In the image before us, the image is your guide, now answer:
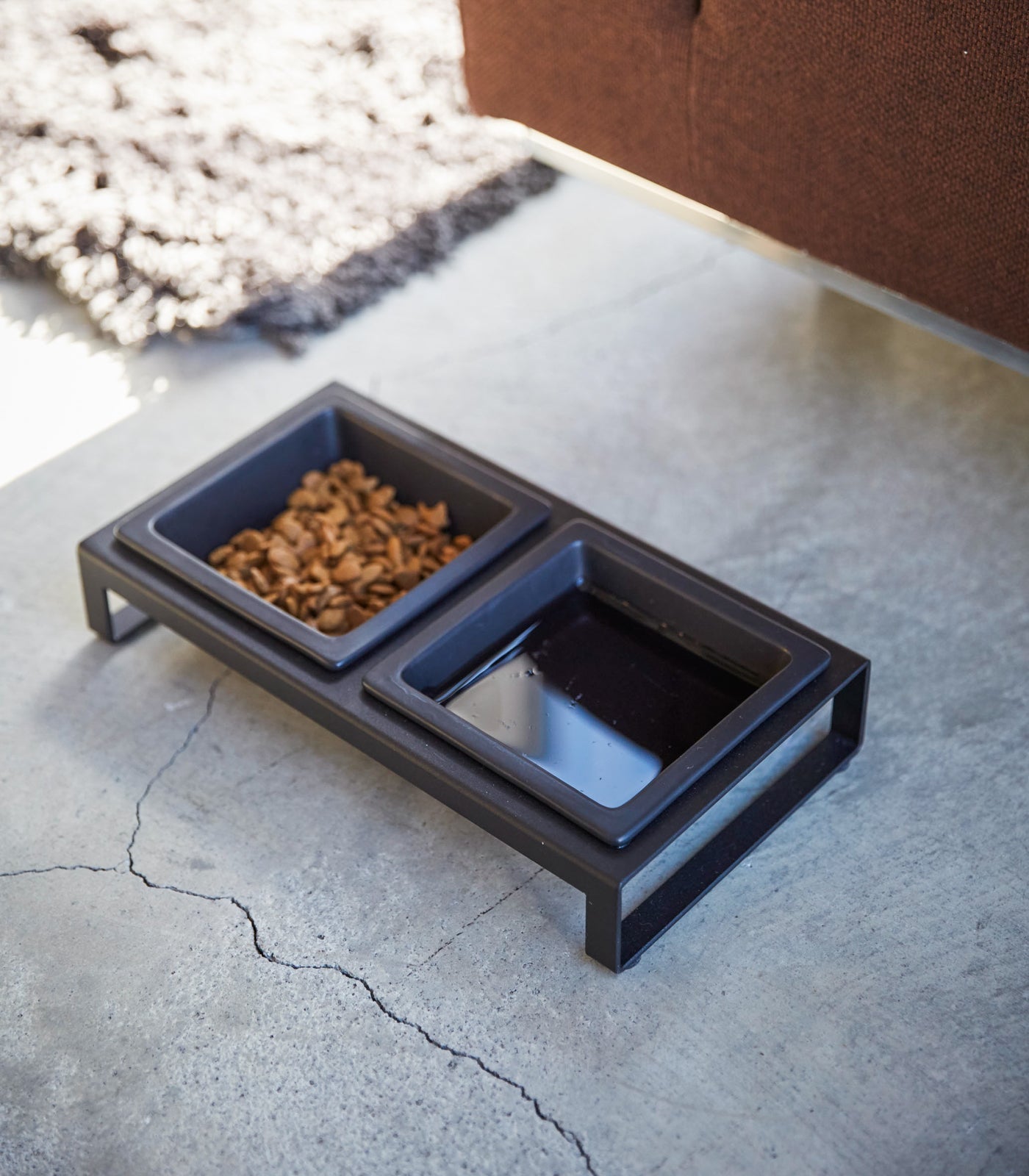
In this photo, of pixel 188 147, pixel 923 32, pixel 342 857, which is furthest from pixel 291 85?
pixel 342 857

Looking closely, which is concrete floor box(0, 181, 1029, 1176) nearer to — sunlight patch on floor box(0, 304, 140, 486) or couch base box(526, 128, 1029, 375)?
sunlight patch on floor box(0, 304, 140, 486)

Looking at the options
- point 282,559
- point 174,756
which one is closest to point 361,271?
point 282,559

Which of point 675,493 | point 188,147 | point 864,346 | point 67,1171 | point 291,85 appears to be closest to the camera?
point 67,1171

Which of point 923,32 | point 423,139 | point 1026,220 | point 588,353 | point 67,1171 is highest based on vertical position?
point 923,32

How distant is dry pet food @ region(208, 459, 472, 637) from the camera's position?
5.00ft

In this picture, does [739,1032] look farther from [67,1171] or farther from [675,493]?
[675,493]

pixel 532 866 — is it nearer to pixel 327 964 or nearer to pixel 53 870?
pixel 327 964

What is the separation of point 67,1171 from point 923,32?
1.29m

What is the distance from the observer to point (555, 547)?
1.46 metres

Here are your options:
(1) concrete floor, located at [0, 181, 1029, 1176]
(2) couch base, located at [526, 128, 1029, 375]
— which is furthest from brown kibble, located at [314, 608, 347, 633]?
(2) couch base, located at [526, 128, 1029, 375]

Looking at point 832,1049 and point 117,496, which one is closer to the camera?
point 832,1049

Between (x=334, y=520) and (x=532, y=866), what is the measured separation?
1.56ft

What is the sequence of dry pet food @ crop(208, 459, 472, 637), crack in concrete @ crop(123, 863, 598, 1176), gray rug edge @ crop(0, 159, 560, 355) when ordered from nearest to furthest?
crack in concrete @ crop(123, 863, 598, 1176), dry pet food @ crop(208, 459, 472, 637), gray rug edge @ crop(0, 159, 560, 355)

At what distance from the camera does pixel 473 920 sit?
4.37 ft
